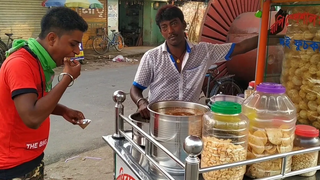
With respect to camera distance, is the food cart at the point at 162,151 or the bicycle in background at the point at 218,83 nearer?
the food cart at the point at 162,151

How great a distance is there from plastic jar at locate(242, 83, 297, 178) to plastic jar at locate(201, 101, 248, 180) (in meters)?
0.08

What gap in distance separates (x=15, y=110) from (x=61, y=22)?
481mm

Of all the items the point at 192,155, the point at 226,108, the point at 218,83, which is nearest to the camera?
the point at 192,155

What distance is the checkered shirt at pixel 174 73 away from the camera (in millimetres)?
2145

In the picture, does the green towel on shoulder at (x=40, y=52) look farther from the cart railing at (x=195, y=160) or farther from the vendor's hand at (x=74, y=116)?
the cart railing at (x=195, y=160)

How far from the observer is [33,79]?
4.88 ft

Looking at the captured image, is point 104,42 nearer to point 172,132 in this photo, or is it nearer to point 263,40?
point 263,40

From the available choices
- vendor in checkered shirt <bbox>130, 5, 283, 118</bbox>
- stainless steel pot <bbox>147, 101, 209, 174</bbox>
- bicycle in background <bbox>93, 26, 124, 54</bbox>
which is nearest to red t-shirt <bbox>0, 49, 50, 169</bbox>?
stainless steel pot <bbox>147, 101, 209, 174</bbox>

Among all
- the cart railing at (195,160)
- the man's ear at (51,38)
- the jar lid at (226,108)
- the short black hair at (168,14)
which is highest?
the short black hair at (168,14)

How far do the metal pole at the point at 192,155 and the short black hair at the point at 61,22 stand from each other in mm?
932

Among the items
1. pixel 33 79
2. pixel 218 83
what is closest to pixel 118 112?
pixel 33 79

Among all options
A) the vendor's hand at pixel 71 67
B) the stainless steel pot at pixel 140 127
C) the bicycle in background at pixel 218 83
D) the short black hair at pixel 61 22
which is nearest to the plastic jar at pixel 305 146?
the stainless steel pot at pixel 140 127

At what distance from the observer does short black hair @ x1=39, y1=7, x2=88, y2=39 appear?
157 cm

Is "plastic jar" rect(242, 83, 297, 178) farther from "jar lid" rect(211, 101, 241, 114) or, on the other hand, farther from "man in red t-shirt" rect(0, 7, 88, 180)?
"man in red t-shirt" rect(0, 7, 88, 180)
